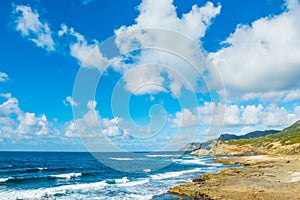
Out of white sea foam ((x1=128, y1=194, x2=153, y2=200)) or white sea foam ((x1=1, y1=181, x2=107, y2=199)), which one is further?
white sea foam ((x1=1, y1=181, x2=107, y2=199))

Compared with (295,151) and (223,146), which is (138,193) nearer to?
(295,151)

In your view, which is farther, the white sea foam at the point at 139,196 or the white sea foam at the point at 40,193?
the white sea foam at the point at 40,193

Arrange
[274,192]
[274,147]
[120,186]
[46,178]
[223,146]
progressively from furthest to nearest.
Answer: [223,146] → [274,147] → [46,178] → [120,186] → [274,192]

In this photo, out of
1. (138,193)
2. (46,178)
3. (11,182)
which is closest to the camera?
(138,193)

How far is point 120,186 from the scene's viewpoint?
145 feet

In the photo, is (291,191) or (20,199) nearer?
(291,191)

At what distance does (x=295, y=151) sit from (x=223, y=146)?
228 feet

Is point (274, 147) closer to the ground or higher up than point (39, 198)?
higher up

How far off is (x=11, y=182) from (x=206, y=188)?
3416cm

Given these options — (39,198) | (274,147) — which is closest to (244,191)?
(39,198)

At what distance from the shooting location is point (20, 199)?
113 feet

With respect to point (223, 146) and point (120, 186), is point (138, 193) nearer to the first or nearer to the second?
point (120, 186)

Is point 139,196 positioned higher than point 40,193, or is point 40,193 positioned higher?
point 40,193

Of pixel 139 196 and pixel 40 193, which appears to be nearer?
pixel 139 196
